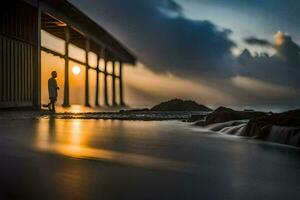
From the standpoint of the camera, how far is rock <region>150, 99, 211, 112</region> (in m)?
23.2

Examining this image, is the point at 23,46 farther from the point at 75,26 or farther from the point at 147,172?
the point at 147,172

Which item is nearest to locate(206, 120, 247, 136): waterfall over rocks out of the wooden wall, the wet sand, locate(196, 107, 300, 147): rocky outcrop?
locate(196, 107, 300, 147): rocky outcrop

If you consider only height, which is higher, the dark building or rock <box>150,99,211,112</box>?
the dark building

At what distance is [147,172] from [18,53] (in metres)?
18.2

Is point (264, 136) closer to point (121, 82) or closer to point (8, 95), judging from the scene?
point (8, 95)

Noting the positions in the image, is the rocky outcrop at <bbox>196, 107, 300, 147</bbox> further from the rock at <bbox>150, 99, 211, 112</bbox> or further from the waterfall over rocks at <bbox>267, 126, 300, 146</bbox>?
the rock at <bbox>150, 99, 211, 112</bbox>

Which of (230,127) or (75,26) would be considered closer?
(230,127)

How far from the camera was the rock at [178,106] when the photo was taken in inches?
914

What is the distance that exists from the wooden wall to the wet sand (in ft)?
47.1

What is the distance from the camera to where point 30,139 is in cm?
662

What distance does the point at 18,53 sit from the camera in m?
20.7

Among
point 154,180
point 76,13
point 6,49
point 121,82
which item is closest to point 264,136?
point 154,180

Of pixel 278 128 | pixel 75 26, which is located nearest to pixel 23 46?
pixel 75 26

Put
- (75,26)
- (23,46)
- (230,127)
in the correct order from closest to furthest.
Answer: (230,127) → (23,46) → (75,26)
